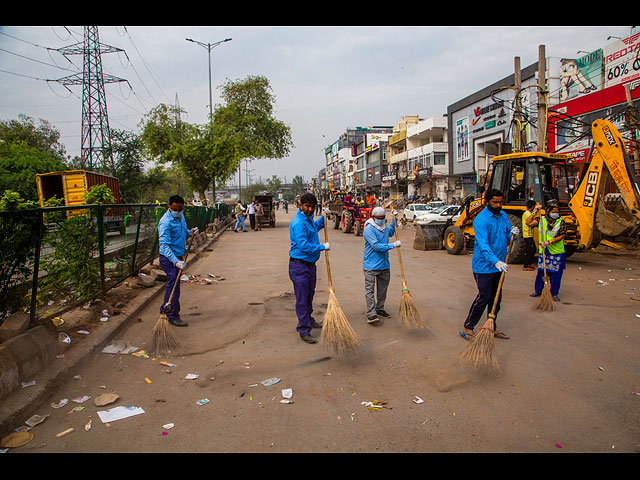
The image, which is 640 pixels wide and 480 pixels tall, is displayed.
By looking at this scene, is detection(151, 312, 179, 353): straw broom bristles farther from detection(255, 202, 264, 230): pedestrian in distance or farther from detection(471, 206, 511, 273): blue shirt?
detection(255, 202, 264, 230): pedestrian in distance

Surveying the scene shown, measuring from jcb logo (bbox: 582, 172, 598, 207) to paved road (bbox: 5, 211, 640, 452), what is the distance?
3017 mm

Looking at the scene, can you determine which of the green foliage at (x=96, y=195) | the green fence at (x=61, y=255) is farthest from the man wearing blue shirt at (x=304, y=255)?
the green foliage at (x=96, y=195)

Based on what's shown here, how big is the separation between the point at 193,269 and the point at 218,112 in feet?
79.9

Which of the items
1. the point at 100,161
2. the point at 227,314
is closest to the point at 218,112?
the point at 100,161

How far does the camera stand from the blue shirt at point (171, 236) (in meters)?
5.42

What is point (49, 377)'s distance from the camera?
3.70 m

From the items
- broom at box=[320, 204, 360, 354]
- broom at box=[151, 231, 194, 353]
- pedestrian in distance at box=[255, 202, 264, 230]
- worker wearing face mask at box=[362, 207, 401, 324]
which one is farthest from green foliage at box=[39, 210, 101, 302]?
pedestrian in distance at box=[255, 202, 264, 230]

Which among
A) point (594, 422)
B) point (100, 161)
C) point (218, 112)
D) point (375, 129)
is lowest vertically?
point (594, 422)

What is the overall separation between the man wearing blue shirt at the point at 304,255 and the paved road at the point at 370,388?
301 millimetres

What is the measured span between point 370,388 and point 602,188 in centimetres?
831

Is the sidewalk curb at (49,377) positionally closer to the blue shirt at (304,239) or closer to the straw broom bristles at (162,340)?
the straw broom bristles at (162,340)

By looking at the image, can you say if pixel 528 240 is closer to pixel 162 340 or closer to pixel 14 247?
pixel 162 340

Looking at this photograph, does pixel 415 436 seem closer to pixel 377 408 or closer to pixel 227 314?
pixel 377 408

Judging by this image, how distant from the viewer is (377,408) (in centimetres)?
327
